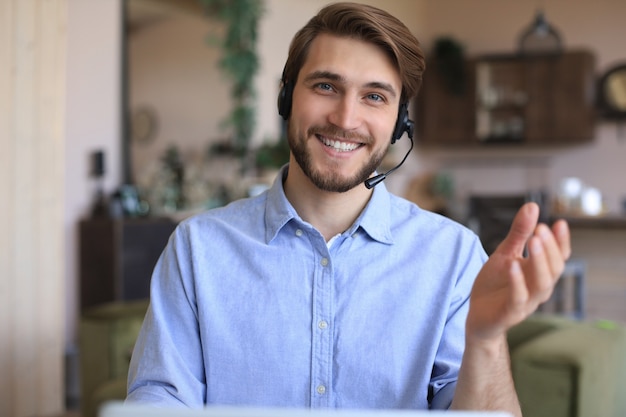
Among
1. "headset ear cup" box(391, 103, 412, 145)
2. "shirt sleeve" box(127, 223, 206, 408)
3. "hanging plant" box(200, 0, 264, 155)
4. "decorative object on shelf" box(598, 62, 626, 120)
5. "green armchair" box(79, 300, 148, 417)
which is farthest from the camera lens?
"decorative object on shelf" box(598, 62, 626, 120)

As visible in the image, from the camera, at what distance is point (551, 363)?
2.32 meters

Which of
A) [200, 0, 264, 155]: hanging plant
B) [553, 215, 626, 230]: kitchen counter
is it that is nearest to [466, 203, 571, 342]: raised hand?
[200, 0, 264, 155]: hanging plant

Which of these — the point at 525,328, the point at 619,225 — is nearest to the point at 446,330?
the point at 525,328

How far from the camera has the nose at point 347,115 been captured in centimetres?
142

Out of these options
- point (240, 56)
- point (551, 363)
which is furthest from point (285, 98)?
point (240, 56)

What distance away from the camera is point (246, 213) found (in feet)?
5.07

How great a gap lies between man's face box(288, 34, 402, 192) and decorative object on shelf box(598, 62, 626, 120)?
724 cm

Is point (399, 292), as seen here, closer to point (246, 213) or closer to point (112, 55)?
point (246, 213)

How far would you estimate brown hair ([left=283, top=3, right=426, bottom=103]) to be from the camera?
141 centimetres

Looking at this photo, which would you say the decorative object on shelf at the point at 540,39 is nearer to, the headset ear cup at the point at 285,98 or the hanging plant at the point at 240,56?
the hanging plant at the point at 240,56

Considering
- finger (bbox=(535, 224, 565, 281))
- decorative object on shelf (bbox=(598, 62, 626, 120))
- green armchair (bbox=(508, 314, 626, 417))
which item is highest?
decorative object on shelf (bbox=(598, 62, 626, 120))

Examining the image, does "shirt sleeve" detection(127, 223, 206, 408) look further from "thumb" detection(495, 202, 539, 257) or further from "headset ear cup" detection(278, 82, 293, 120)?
"thumb" detection(495, 202, 539, 257)

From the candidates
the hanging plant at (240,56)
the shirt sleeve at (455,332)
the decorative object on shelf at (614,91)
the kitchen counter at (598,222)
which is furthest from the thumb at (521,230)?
the decorative object on shelf at (614,91)

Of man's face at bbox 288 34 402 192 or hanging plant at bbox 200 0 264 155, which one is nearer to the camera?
man's face at bbox 288 34 402 192
